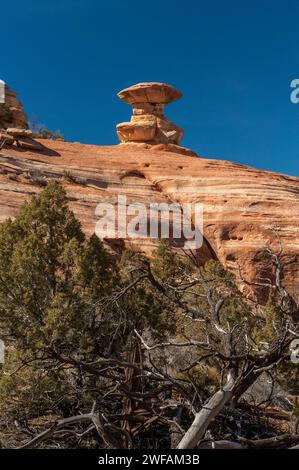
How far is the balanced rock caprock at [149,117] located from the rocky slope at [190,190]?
405cm

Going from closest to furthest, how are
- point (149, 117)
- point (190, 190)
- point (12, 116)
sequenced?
point (190, 190) → point (12, 116) → point (149, 117)

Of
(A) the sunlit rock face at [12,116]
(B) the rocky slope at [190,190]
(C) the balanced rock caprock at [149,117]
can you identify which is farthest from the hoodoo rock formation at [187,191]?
(A) the sunlit rock face at [12,116]

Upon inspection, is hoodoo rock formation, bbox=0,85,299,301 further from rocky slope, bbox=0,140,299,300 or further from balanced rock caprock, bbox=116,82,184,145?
balanced rock caprock, bbox=116,82,184,145

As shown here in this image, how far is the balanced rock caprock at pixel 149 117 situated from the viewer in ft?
97.7

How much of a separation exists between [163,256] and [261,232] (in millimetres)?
10281

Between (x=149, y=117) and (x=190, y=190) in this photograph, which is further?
(x=149, y=117)

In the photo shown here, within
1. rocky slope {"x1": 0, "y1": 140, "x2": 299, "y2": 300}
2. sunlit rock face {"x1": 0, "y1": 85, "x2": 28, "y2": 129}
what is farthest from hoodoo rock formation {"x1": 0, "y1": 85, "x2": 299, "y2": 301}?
sunlit rock face {"x1": 0, "y1": 85, "x2": 28, "y2": 129}

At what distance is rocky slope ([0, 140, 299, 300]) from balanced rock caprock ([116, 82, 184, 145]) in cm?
405

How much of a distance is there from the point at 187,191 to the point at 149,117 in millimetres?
9329

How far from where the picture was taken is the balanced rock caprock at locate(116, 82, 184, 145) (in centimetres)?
2977

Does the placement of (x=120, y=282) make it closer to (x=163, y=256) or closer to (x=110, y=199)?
(x=163, y=256)

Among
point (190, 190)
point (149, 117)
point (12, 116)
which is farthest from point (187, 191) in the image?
point (12, 116)

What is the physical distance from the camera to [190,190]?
22922mm

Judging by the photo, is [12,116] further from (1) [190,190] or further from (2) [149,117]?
(1) [190,190]
